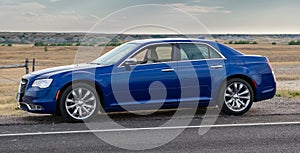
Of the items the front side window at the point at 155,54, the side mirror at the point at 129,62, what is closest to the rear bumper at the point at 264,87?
the front side window at the point at 155,54

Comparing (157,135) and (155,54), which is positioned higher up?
(155,54)

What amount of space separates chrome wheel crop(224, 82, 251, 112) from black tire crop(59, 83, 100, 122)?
261cm

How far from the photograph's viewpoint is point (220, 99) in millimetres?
10102

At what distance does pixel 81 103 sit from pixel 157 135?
2.07 metres

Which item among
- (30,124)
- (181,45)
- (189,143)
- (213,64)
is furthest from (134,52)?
(189,143)

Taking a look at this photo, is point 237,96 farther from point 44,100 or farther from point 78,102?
point 44,100

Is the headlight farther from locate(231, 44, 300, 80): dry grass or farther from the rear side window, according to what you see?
locate(231, 44, 300, 80): dry grass

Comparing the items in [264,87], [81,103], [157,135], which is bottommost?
[157,135]

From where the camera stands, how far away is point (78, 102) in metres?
9.41

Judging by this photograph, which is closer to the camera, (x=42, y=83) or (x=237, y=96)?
(x=42, y=83)

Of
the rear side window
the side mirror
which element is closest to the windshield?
the side mirror

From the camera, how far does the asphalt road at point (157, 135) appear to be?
7.01 meters

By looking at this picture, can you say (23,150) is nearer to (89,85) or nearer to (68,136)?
(68,136)

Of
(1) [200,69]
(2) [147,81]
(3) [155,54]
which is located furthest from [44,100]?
(1) [200,69]
